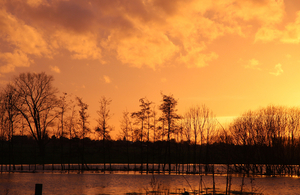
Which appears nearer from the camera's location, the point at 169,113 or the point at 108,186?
the point at 108,186

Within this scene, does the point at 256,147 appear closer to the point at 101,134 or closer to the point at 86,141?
the point at 101,134

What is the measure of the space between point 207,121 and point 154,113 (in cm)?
1277

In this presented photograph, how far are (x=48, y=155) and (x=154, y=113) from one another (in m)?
34.6

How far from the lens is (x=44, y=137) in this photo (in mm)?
67562

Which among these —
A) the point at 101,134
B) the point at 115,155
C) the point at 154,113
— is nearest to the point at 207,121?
the point at 154,113

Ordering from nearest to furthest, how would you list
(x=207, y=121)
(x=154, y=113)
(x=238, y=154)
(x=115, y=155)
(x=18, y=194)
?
(x=18, y=194) < (x=238, y=154) < (x=154, y=113) < (x=207, y=121) < (x=115, y=155)

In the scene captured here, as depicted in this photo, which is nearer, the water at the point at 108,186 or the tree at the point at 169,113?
the water at the point at 108,186

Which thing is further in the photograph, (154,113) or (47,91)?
(47,91)

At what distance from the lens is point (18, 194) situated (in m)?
20.5

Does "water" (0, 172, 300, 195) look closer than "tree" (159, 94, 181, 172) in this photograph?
Yes

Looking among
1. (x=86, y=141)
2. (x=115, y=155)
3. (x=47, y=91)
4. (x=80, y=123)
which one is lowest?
(x=115, y=155)

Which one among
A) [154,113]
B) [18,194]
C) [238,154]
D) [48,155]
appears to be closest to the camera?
[18,194]

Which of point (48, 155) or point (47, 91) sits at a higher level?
point (47, 91)

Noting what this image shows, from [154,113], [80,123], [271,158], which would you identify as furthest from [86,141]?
[271,158]
